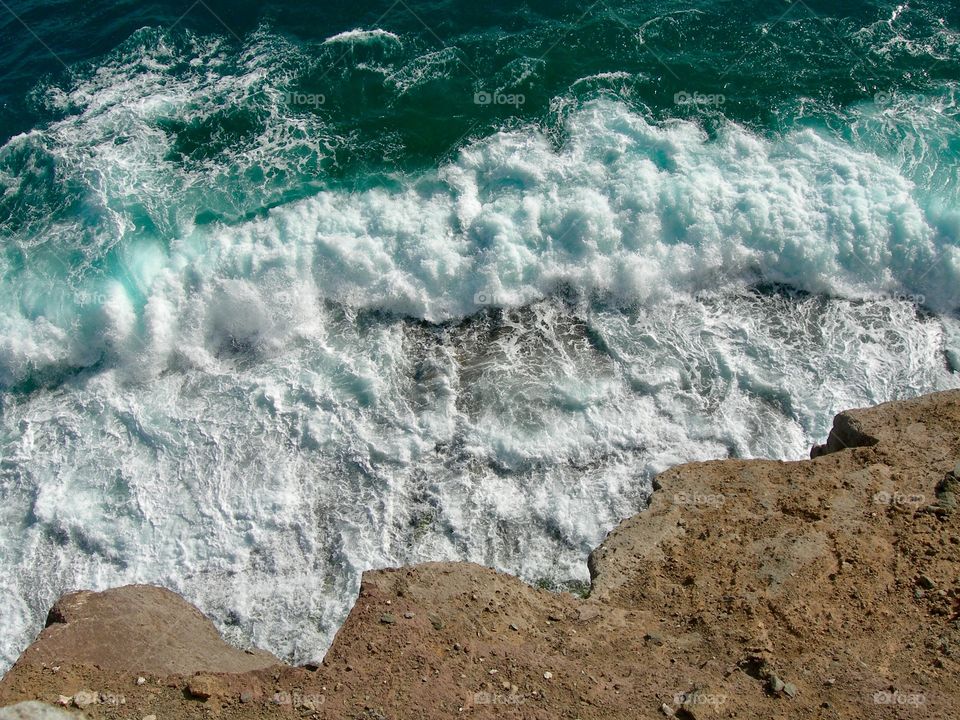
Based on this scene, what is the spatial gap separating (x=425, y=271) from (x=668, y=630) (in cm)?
854

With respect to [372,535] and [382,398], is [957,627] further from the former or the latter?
[382,398]

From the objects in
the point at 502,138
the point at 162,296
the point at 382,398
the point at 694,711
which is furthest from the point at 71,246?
the point at 694,711

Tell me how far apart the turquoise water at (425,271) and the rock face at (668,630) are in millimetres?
1898

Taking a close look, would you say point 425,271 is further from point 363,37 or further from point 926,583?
point 926,583

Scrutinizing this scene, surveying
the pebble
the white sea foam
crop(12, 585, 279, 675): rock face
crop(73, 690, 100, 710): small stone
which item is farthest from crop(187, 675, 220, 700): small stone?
the white sea foam

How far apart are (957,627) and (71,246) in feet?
52.3

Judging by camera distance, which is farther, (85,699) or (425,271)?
(425,271)

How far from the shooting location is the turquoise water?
1190cm

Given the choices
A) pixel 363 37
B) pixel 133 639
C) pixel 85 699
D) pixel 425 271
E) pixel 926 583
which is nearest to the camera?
pixel 85 699

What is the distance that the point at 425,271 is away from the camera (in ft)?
49.4

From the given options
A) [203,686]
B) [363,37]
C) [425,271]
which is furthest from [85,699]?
[363,37]

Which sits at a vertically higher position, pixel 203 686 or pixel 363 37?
pixel 363 37

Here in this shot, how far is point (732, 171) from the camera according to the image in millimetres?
16312

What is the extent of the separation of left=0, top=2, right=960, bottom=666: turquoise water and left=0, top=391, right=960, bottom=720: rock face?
190 centimetres
